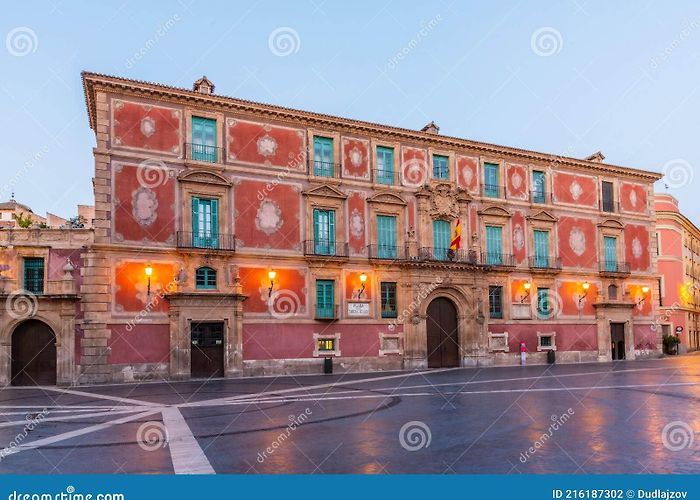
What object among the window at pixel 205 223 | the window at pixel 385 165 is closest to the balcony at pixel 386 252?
the window at pixel 385 165

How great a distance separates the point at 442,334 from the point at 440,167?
9605 millimetres

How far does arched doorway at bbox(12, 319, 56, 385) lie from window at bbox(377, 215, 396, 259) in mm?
16326

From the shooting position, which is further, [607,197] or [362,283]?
[607,197]

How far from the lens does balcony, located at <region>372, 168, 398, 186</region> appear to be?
3403 cm

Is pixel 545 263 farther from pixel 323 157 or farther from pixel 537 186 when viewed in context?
pixel 323 157

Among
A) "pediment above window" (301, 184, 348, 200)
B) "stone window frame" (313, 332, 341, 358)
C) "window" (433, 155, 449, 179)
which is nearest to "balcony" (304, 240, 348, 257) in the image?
"pediment above window" (301, 184, 348, 200)

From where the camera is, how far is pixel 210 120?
98.8 feet

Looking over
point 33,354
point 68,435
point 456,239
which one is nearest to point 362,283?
point 456,239

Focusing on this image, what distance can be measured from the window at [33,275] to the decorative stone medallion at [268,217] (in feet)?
31.7

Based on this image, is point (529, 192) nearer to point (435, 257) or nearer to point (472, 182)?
point (472, 182)

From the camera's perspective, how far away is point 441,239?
35625 millimetres

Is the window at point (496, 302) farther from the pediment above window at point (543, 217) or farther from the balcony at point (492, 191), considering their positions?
the balcony at point (492, 191)

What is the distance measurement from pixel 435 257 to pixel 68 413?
2259 cm

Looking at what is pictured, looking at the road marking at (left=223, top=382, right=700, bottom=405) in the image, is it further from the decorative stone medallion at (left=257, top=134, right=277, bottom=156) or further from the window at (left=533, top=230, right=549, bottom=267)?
the window at (left=533, top=230, right=549, bottom=267)
